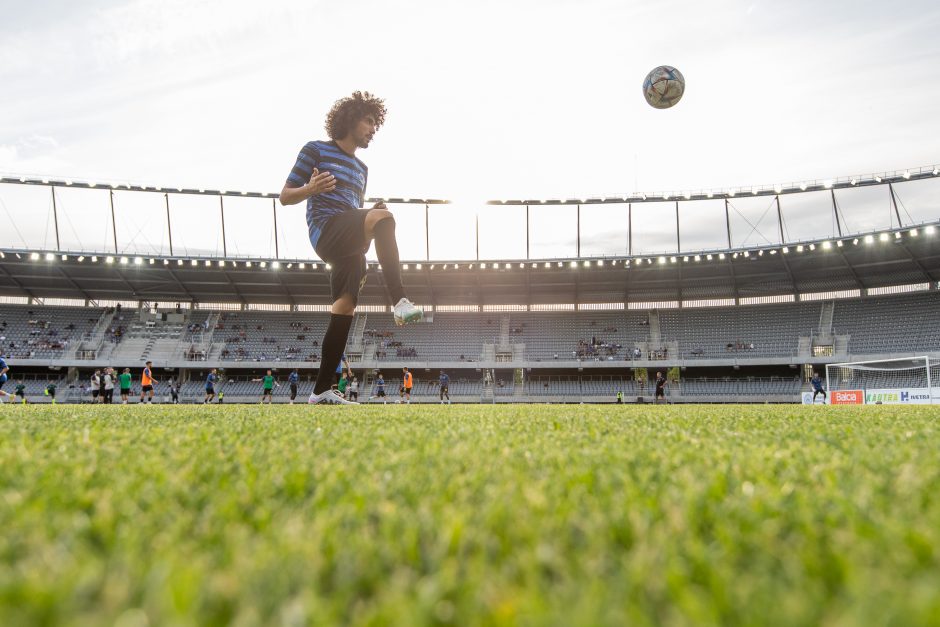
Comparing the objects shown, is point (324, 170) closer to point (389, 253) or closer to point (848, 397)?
point (389, 253)

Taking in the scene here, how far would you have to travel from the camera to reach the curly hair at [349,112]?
21.2 ft

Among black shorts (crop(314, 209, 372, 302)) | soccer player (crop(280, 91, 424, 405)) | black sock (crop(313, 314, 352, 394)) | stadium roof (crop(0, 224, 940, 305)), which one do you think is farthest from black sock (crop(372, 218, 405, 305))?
stadium roof (crop(0, 224, 940, 305))

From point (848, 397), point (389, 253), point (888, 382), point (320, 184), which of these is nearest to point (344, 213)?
point (320, 184)

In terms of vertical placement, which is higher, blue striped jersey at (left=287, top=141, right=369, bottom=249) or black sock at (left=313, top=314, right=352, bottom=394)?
blue striped jersey at (left=287, top=141, right=369, bottom=249)

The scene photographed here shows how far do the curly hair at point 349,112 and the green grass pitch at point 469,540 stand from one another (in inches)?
205

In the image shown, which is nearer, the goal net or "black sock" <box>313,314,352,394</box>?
"black sock" <box>313,314,352,394</box>

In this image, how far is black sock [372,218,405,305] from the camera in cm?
570

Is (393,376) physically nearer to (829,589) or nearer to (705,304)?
(705,304)

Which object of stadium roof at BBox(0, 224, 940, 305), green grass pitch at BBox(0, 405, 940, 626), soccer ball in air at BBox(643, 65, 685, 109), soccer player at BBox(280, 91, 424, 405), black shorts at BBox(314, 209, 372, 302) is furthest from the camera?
stadium roof at BBox(0, 224, 940, 305)

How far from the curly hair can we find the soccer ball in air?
1556 cm

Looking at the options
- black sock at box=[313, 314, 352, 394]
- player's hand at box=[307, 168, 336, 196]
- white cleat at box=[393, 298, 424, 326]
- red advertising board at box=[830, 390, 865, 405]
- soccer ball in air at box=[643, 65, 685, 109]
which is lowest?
red advertising board at box=[830, 390, 865, 405]

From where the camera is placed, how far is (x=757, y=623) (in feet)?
1.99

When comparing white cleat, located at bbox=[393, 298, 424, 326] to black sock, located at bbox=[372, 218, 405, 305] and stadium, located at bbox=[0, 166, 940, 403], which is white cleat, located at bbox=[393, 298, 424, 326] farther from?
stadium, located at bbox=[0, 166, 940, 403]

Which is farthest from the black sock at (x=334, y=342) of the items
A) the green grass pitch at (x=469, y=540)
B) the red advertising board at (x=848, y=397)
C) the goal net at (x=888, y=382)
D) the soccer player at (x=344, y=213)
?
the red advertising board at (x=848, y=397)
